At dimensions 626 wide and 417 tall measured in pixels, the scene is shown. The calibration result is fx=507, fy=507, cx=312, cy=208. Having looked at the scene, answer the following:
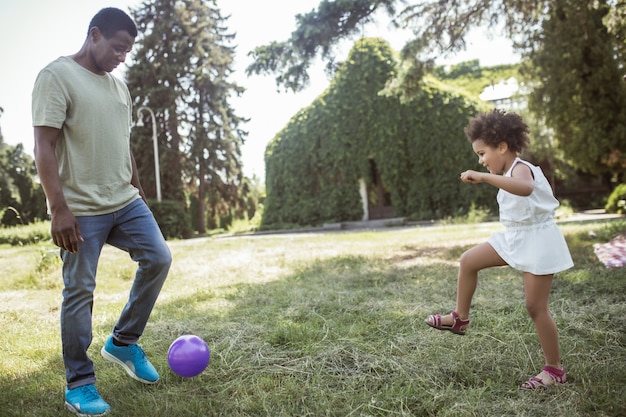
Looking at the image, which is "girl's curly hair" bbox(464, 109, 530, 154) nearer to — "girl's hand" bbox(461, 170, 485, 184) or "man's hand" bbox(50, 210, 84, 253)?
"girl's hand" bbox(461, 170, 485, 184)

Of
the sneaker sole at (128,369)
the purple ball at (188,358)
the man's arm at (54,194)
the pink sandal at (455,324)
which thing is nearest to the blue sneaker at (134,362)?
the sneaker sole at (128,369)

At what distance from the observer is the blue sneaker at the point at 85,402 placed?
215cm

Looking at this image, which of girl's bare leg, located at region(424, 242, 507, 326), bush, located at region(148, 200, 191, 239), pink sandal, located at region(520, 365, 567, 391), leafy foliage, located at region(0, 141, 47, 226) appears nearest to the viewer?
pink sandal, located at region(520, 365, 567, 391)

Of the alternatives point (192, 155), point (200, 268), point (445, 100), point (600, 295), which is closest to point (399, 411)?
point (600, 295)

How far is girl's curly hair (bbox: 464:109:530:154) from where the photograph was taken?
2.51 metres

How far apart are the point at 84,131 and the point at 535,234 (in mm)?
2159

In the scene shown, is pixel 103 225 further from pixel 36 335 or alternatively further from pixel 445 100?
pixel 445 100

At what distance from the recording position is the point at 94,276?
7.79ft

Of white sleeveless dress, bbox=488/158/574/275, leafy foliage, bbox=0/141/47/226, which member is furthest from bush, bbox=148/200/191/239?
white sleeveless dress, bbox=488/158/574/275

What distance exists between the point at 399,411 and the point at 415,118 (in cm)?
1718

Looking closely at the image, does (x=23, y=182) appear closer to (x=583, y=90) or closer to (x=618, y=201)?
(x=583, y=90)

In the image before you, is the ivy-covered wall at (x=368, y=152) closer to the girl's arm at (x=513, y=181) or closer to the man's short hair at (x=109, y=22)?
the girl's arm at (x=513, y=181)

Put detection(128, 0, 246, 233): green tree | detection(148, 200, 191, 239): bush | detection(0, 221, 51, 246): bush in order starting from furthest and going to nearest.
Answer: detection(128, 0, 246, 233): green tree < detection(148, 200, 191, 239): bush < detection(0, 221, 51, 246): bush

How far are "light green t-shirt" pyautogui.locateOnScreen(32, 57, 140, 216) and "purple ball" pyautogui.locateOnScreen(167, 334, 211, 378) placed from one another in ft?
2.46
